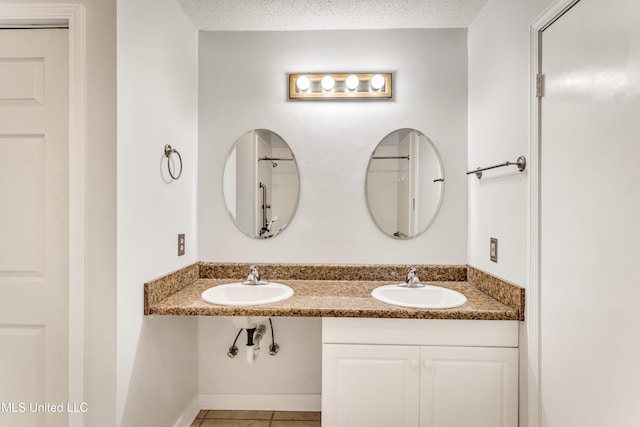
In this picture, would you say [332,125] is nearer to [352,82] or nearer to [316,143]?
[316,143]

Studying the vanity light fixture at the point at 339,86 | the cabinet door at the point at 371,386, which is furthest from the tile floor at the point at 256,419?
the vanity light fixture at the point at 339,86

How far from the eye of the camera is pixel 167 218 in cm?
177

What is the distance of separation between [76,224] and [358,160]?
1480 millimetres

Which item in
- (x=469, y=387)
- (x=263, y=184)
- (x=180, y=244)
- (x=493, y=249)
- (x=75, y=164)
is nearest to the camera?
(x=75, y=164)

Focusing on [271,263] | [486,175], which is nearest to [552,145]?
[486,175]

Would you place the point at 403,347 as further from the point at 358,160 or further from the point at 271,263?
the point at 358,160

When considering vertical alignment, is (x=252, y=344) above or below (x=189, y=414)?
above

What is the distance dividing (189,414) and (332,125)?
75.3 inches

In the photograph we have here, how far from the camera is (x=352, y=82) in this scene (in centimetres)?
210

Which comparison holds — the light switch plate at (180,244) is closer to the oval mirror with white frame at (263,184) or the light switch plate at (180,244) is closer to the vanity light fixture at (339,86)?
the oval mirror with white frame at (263,184)

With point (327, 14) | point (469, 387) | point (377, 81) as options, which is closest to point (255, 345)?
point (469, 387)

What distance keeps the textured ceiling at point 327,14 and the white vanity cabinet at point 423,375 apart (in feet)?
5.39

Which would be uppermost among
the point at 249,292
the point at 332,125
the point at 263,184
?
the point at 332,125

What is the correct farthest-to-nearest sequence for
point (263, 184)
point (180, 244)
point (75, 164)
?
point (263, 184)
point (180, 244)
point (75, 164)
